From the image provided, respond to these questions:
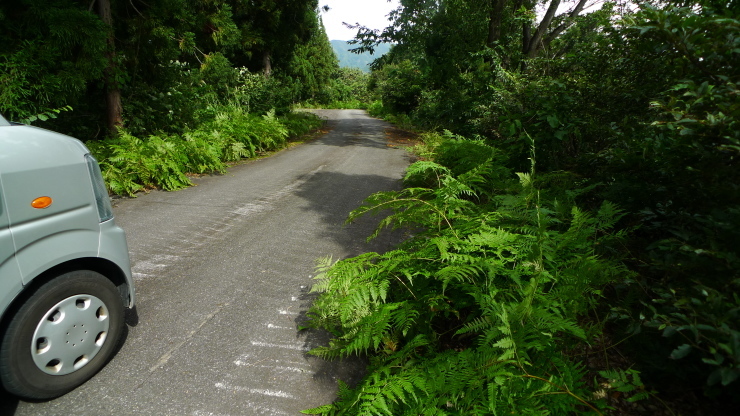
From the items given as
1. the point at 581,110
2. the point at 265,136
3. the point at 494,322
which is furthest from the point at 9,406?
the point at 265,136

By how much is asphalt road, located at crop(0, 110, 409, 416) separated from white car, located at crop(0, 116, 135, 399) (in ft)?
0.89

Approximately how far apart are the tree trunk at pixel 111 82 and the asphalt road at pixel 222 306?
10.5 feet

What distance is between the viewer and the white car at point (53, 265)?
6.63ft

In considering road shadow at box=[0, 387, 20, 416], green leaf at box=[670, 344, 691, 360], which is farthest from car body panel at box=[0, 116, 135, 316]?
green leaf at box=[670, 344, 691, 360]

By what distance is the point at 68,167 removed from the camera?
2.31 m

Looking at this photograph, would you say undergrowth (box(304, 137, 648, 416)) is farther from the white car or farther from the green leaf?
the white car

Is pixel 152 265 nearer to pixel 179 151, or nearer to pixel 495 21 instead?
pixel 179 151

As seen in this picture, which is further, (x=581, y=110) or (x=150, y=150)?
(x=150, y=150)

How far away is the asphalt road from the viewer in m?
2.40

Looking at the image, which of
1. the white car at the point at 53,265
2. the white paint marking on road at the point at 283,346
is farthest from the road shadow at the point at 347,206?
the white car at the point at 53,265

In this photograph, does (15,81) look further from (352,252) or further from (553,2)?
(553,2)

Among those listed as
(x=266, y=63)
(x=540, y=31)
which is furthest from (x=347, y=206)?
(x=266, y=63)

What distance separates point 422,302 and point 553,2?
13260mm

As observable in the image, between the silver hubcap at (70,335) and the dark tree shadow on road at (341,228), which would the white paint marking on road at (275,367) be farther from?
the silver hubcap at (70,335)
